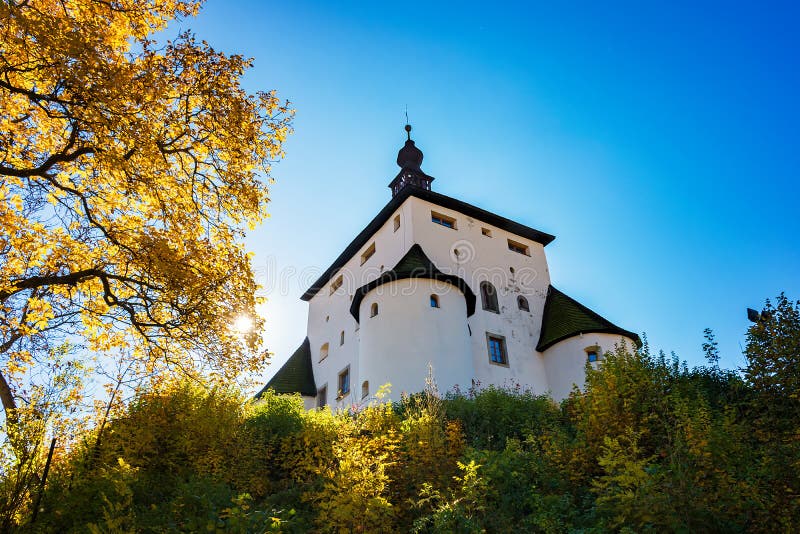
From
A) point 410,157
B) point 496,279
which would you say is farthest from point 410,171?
point 496,279

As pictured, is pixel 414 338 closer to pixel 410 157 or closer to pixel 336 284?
pixel 336 284

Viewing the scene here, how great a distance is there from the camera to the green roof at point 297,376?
91.0ft

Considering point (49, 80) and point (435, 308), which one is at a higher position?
point (435, 308)

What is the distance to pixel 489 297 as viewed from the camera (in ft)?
82.0

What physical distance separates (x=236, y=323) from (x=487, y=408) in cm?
607

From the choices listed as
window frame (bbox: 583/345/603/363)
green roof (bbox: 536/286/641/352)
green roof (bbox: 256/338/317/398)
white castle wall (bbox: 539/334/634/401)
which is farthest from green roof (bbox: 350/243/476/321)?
green roof (bbox: 256/338/317/398)

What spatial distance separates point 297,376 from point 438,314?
10727mm

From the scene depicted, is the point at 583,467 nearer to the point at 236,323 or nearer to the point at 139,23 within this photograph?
the point at 236,323

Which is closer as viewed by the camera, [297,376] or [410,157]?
[297,376]

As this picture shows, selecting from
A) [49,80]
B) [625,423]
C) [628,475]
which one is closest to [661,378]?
[625,423]

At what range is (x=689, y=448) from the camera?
22.4ft

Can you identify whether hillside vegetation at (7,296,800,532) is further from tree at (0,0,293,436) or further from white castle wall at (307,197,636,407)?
white castle wall at (307,197,636,407)

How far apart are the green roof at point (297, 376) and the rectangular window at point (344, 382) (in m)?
2.68

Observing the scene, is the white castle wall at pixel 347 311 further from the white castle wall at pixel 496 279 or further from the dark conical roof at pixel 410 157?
the dark conical roof at pixel 410 157
